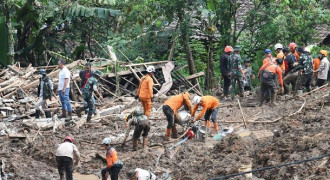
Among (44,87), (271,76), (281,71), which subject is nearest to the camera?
(44,87)

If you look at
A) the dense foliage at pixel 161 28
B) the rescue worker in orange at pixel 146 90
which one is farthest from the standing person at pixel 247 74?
the rescue worker in orange at pixel 146 90

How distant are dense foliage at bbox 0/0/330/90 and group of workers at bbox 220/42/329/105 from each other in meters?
2.59

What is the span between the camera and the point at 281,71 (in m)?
19.9

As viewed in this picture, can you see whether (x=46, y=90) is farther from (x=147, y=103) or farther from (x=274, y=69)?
(x=274, y=69)

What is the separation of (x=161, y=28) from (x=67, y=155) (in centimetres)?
1264

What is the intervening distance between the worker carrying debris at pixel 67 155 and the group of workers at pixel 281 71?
24.5 feet

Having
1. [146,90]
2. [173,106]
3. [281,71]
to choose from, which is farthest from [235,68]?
[173,106]

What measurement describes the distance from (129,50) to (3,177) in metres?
12.4

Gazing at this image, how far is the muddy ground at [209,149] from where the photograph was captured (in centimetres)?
1454

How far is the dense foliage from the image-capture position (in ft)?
80.2

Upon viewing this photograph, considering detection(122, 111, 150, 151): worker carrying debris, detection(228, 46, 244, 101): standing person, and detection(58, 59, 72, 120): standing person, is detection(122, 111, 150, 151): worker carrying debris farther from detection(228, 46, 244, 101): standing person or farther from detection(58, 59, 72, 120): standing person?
detection(228, 46, 244, 101): standing person

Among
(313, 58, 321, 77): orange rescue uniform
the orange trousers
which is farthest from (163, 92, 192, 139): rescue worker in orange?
(313, 58, 321, 77): orange rescue uniform

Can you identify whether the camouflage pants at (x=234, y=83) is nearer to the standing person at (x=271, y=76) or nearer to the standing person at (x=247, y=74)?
the standing person at (x=247, y=74)

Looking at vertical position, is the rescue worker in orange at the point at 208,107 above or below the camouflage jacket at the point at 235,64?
below
